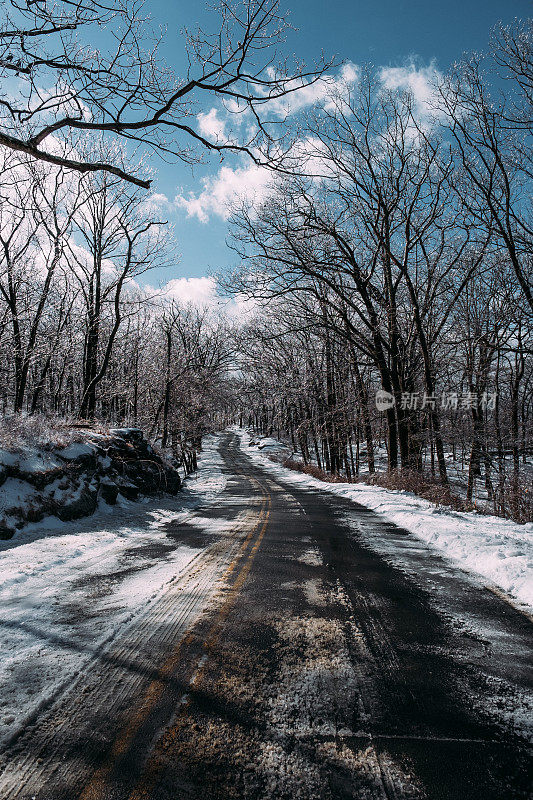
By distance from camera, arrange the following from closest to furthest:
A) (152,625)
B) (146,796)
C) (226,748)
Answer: (146,796), (226,748), (152,625)

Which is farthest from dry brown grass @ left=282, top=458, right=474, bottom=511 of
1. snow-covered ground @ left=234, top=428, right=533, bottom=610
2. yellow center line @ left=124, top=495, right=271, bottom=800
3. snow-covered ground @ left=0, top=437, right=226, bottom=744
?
snow-covered ground @ left=0, top=437, right=226, bottom=744

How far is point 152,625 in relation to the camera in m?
3.75

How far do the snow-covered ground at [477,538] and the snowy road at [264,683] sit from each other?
0.46m

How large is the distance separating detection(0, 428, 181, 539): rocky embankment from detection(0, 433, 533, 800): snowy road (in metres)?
2.17

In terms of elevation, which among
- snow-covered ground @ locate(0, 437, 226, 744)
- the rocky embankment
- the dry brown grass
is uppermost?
the rocky embankment

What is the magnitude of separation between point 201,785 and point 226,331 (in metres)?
40.5

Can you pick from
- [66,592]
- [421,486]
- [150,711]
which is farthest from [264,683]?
[421,486]

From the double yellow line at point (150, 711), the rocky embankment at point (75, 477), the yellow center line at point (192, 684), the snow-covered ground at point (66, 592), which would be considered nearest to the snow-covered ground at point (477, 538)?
the yellow center line at point (192, 684)

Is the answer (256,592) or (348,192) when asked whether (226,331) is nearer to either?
(348,192)

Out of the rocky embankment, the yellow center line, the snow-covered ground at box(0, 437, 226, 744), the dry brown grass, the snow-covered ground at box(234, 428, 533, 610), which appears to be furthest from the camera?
the dry brown grass

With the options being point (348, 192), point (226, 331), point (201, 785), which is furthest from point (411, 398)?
point (226, 331)

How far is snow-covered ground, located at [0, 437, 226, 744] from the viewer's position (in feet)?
9.80

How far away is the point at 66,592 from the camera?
184 inches

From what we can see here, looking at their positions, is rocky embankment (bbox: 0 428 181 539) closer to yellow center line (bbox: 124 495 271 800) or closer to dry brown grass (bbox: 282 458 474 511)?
yellow center line (bbox: 124 495 271 800)
